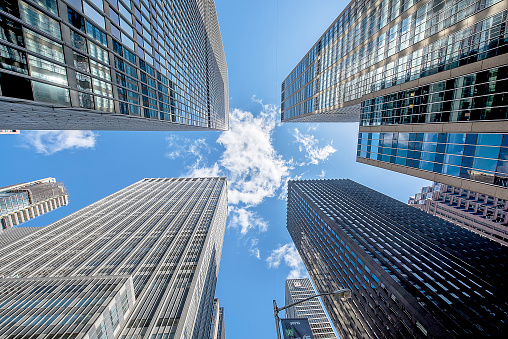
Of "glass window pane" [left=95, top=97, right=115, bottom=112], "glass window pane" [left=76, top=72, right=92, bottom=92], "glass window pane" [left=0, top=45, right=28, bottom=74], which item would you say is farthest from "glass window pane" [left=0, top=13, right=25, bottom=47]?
"glass window pane" [left=95, top=97, right=115, bottom=112]

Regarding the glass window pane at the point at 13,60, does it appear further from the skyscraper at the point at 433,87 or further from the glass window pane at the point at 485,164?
the glass window pane at the point at 485,164

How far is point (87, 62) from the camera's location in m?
22.0

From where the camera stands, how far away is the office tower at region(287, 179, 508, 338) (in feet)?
125

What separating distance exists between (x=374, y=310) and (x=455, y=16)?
59.2 metres

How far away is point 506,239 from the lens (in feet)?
229

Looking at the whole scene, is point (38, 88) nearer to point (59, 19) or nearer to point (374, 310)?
point (59, 19)

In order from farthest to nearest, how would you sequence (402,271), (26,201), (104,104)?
(26,201) < (402,271) < (104,104)

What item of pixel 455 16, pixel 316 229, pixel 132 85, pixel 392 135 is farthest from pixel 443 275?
pixel 132 85

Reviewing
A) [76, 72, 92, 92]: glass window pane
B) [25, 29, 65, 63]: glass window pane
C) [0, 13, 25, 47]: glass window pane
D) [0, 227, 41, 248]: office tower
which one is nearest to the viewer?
[0, 13, 25, 47]: glass window pane

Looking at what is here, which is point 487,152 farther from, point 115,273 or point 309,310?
point 309,310

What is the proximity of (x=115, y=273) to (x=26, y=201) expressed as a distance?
11336 cm

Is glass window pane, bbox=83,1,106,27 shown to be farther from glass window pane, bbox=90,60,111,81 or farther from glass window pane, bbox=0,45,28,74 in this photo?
glass window pane, bbox=0,45,28,74

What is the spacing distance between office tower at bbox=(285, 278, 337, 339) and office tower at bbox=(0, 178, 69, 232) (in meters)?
177

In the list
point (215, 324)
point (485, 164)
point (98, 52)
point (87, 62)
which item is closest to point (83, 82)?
point (87, 62)
